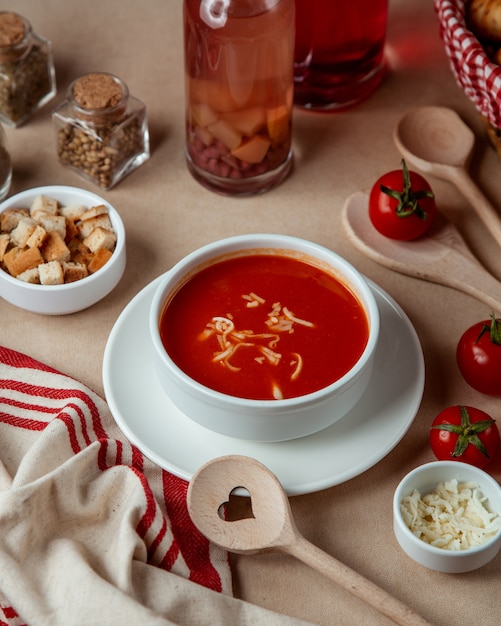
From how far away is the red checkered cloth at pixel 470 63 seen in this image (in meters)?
2.09

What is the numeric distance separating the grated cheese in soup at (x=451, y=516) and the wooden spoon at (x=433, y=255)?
508mm

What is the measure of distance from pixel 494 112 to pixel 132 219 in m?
0.82

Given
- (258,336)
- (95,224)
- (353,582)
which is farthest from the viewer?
(95,224)

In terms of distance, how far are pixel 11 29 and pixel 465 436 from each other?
1392 mm

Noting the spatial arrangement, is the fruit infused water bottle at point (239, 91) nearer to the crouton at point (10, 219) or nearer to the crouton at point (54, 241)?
the crouton at point (54, 241)

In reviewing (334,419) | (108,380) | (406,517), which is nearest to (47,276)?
(108,380)

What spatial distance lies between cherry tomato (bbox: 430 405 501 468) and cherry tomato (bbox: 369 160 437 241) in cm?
49

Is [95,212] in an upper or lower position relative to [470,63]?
lower

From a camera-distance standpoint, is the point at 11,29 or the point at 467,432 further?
the point at 11,29

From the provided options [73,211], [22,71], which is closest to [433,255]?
[73,211]

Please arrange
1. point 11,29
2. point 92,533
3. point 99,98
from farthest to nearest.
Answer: point 11,29 → point 99,98 → point 92,533

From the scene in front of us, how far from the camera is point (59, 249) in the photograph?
199cm

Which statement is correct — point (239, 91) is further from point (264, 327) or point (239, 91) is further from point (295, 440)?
point (295, 440)

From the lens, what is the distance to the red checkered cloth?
6.85 feet
